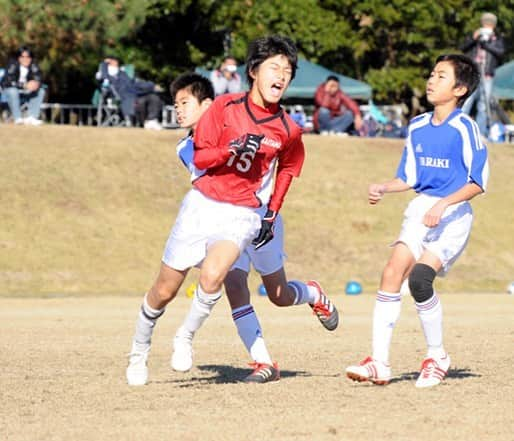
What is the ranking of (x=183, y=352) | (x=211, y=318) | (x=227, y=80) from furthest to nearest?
(x=227, y=80) < (x=211, y=318) < (x=183, y=352)

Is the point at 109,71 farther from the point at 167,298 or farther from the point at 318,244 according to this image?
the point at 167,298

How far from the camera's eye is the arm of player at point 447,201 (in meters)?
8.38

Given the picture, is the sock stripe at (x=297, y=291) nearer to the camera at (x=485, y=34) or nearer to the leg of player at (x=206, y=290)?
the leg of player at (x=206, y=290)

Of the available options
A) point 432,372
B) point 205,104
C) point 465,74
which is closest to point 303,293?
point 432,372

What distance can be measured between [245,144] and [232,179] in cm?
34

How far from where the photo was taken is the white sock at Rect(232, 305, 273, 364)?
9.05 meters

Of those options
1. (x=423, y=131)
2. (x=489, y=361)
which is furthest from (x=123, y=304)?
(x=423, y=131)

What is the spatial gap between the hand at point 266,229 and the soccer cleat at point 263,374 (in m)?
0.88

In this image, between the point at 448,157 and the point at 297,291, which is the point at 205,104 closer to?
the point at 297,291

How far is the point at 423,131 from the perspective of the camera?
8.72 metres

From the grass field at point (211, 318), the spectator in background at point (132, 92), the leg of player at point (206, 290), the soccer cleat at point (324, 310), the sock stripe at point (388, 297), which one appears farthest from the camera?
the spectator in background at point (132, 92)

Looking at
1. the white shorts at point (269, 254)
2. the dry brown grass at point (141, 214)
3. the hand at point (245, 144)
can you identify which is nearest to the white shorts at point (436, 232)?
the white shorts at point (269, 254)

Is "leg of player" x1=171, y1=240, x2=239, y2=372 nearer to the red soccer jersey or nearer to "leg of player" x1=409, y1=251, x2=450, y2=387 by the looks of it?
the red soccer jersey

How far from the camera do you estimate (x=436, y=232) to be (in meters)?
8.61
